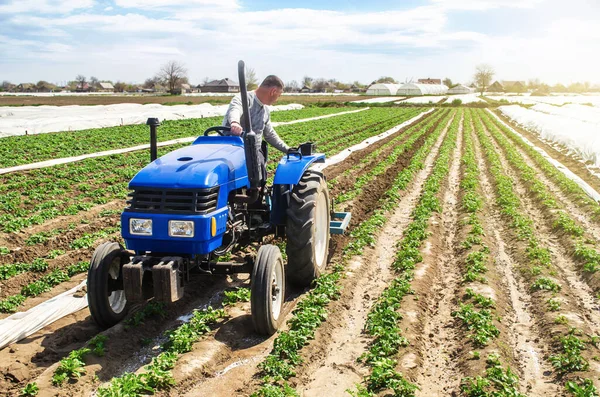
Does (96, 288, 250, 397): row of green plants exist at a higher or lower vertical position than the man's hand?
lower

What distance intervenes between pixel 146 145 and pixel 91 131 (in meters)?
5.84

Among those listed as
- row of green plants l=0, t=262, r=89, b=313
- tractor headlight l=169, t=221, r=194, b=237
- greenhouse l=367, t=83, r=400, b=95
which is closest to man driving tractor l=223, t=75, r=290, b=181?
tractor headlight l=169, t=221, r=194, b=237

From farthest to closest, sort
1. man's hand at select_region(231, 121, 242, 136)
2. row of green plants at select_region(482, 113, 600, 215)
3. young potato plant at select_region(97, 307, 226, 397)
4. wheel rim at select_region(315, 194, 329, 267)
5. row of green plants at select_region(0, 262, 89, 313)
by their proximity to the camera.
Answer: row of green plants at select_region(482, 113, 600, 215)
wheel rim at select_region(315, 194, 329, 267)
row of green plants at select_region(0, 262, 89, 313)
man's hand at select_region(231, 121, 242, 136)
young potato plant at select_region(97, 307, 226, 397)

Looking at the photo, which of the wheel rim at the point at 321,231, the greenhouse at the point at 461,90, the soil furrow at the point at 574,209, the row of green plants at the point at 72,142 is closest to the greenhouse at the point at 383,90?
the greenhouse at the point at 461,90

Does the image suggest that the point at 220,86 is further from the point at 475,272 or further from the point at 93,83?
the point at 475,272

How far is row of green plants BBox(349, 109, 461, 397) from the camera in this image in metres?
3.93

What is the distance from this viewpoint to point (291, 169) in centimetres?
568

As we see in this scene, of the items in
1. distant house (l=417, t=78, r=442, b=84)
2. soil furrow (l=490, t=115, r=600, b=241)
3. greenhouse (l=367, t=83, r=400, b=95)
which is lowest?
soil furrow (l=490, t=115, r=600, b=241)

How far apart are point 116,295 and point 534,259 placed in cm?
525

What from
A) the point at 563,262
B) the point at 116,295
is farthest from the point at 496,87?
the point at 116,295

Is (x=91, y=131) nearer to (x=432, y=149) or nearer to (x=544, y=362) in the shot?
(x=432, y=149)

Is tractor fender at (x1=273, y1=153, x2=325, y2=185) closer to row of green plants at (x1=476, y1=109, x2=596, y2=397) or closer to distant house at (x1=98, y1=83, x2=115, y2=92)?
row of green plants at (x1=476, y1=109, x2=596, y2=397)

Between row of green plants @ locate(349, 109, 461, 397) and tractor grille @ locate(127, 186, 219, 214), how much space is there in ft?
6.12

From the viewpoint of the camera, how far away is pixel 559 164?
1608 cm
